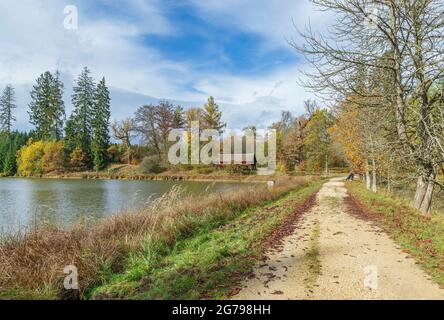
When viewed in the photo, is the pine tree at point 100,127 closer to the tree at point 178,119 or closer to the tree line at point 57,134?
the tree line at point 57,134

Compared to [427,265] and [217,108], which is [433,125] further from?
[217,108]

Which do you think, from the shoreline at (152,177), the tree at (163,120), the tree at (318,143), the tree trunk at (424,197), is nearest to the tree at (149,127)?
the tree at (163,120)

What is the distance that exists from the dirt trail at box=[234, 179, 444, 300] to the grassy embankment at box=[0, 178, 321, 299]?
502 mm

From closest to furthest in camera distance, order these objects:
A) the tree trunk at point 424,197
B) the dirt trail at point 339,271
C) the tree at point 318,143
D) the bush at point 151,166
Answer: the dirt trail at point 339,271 < the tree trunk at point 424,197 < the tree at point 318,143 < the bush at point 151,166

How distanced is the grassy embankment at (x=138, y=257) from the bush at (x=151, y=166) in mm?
39635

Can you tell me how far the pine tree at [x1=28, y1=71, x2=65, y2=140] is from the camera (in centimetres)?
5600

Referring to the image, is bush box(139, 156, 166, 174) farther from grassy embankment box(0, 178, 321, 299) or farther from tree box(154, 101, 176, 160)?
grassy embankment box(0, 178, 321, 299)

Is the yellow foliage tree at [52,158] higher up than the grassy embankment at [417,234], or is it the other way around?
the yellow foliage tree at [52,158]

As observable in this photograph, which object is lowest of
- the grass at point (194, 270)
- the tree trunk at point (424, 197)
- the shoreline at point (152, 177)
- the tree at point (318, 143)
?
the shoreline at point (152, 177)

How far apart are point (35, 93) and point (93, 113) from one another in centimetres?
1275

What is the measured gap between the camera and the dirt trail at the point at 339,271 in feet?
12.5

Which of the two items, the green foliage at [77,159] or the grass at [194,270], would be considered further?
the green foliage at [77,159]

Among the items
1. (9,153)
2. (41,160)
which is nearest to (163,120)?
(41,160)
